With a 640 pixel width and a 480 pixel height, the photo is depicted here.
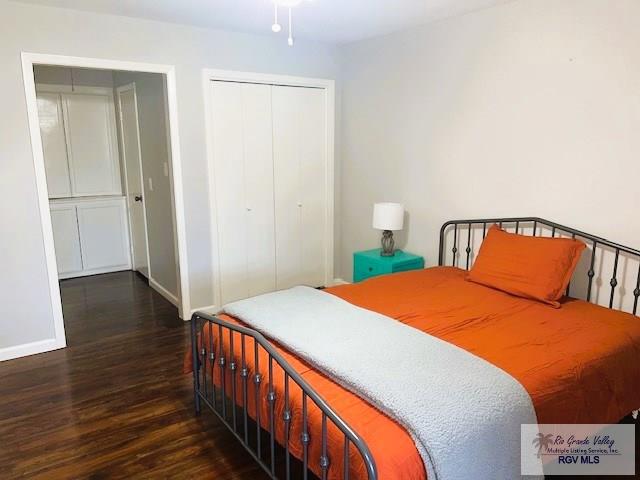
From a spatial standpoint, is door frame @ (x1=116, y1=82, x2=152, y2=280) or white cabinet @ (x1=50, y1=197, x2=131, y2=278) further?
white cabinet @ (x1=50, y1=197, x2=131, y2=278)

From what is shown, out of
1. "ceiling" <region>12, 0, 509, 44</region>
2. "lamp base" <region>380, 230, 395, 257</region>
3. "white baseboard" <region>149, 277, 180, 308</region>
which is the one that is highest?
"ceiling" <region>12, 0, 509, 44</region>

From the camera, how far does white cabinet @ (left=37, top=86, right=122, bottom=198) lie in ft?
16.4

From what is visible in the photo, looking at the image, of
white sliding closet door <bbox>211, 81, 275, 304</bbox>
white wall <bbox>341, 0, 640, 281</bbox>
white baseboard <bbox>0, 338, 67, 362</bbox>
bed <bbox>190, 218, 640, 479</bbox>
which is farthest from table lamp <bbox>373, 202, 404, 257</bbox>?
white baseboard <bbox>0, 338, 67, 362</bbox>

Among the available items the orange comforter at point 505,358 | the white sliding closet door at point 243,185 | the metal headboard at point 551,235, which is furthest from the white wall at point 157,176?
the metal headboard at point 551,235

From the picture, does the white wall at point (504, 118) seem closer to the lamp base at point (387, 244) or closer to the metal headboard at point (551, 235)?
the metal headboard at point (551, 235)

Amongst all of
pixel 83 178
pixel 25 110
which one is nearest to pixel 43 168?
pixel 25 110

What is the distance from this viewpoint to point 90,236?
5352mm

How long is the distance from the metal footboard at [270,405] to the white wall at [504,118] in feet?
6.77

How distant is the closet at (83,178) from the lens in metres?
5.04

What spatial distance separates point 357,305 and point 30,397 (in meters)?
2.05

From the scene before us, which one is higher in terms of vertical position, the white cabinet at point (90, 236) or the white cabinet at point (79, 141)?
the white cabinet at point (79, 141)

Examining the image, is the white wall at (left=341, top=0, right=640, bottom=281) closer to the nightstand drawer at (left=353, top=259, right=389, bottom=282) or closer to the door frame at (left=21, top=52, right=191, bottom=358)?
the nightstand drawer at (left=353, top=259, right=389, bottom=282)

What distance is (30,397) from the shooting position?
9.31ft

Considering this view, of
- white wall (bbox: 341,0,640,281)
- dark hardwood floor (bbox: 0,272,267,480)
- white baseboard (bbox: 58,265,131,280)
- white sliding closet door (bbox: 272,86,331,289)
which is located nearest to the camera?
dark hardwood floor (bbox: 0,272,267,480)
